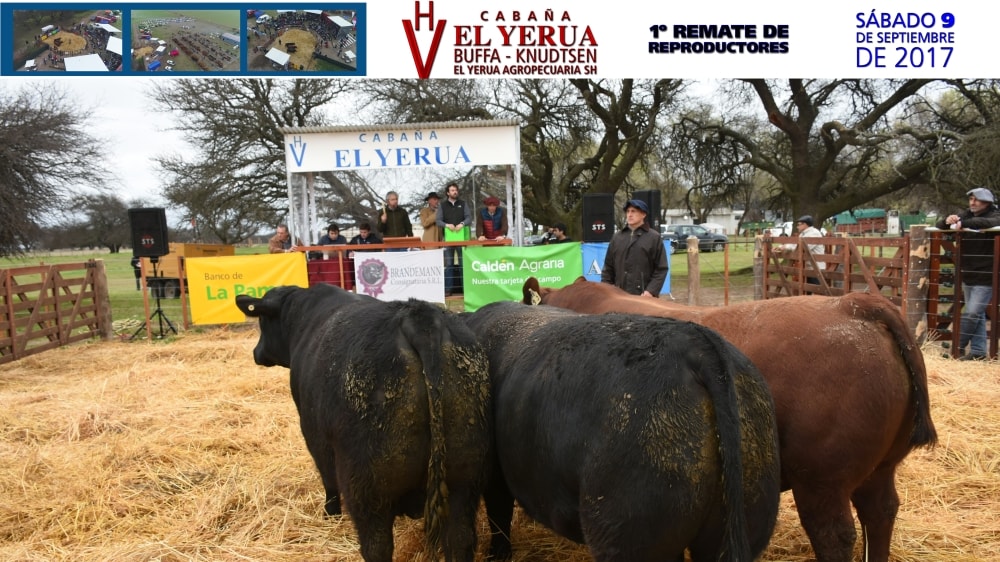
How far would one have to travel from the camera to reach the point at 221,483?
15.7ft

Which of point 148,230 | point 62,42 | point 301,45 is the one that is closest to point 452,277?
point 301,45

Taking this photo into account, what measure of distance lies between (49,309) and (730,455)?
12190 millimetres

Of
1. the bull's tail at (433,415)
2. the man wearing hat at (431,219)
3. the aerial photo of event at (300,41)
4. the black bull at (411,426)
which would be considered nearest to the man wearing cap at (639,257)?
the black bull at (411,426)

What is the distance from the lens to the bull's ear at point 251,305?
4655 millimetres

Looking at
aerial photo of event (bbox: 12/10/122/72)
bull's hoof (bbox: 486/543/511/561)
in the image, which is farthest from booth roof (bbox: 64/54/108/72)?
bull's hoof (bbox: 486/543/511/561)

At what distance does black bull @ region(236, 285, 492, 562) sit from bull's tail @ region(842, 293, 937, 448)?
1800mm

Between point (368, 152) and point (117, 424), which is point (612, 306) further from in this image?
point (368, 152)

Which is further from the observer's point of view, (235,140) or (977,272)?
(235,140)

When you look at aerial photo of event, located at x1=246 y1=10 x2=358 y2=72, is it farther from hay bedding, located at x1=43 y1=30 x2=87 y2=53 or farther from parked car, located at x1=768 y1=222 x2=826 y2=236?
parked car, located at x1=768 y1=222 x2=826 y2=236

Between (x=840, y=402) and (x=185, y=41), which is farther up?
(x=185, y=41)

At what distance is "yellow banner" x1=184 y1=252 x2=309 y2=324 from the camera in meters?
11.4

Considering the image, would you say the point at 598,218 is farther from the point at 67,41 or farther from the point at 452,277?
the point at 67,41

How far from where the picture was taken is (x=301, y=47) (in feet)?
33.0

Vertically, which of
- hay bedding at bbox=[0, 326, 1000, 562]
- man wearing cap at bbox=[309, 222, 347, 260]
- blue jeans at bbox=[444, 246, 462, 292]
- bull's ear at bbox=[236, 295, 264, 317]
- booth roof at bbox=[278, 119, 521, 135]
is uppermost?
booth roof at bbox=[278, 119, 521, 135]
